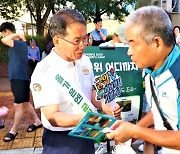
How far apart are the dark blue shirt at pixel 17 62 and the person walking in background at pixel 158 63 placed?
3.29 meters

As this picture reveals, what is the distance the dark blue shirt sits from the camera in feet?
15.2

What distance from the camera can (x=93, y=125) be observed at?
66.9 inches

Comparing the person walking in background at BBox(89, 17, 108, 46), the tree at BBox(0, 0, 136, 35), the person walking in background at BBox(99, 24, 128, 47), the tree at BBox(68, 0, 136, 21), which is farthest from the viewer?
the tree at BBox(68, 0, 136, 21)

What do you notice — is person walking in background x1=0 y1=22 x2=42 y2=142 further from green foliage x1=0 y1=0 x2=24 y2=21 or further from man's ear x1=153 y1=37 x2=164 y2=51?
green foliage x1=0 y1=0 x2=24 y2=21

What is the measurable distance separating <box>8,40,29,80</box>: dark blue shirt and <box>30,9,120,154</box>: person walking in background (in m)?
2.57

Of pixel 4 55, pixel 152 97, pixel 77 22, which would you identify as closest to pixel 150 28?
pixel 152 97

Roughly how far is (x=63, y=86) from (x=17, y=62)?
2831 millimetres

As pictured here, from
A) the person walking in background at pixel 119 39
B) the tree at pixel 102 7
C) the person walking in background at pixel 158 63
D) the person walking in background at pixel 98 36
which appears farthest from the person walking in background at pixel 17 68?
the tree at pixel 102 7

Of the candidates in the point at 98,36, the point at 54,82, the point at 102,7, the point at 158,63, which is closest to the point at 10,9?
the point at 102,7

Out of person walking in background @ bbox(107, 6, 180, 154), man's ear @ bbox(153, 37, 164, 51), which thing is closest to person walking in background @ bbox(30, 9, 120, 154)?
person walking in background @ bbox(107, 6, 180, 154)

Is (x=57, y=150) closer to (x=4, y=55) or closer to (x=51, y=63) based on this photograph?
(x=51, y=63)

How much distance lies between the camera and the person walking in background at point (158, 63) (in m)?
1.50

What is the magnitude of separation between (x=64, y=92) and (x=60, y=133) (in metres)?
0.33

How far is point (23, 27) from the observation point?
24.8m
